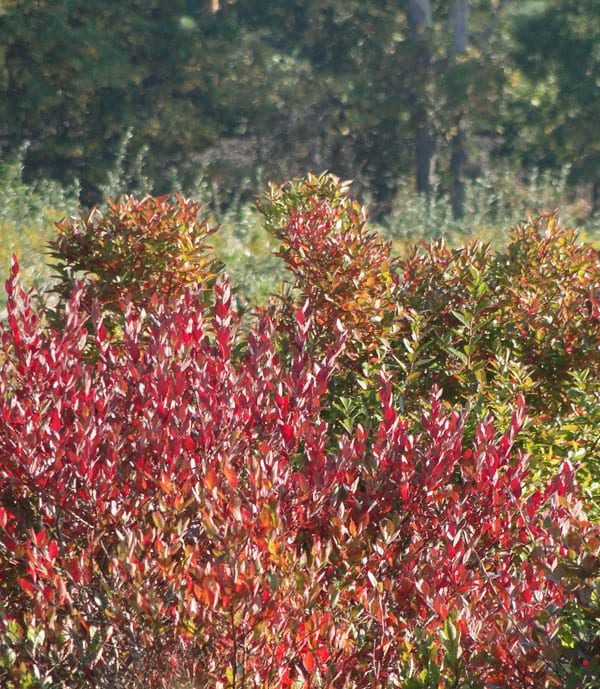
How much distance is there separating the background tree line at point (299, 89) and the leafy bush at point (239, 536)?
1671 cm

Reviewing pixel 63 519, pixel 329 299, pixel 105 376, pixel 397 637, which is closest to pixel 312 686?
pixel 397 637

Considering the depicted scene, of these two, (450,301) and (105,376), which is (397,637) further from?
(450,301)

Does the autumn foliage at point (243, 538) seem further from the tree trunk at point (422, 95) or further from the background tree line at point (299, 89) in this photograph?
the tree trunk at point (422, 95)

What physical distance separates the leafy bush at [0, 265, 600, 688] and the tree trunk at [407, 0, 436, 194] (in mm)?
20087

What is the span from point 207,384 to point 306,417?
31 centimetres

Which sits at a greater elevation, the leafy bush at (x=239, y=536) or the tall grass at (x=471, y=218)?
Result: the leafy bush at (x=239, y=536)

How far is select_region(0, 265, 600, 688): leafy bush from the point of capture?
77.4 inches

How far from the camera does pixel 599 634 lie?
1.80m

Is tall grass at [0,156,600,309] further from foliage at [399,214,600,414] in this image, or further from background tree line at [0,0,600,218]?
background tree line at [0,0,600,218]

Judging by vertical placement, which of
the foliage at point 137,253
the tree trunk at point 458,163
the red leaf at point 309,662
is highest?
the foliage at point 137,253

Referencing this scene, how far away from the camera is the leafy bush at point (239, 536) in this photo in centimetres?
197

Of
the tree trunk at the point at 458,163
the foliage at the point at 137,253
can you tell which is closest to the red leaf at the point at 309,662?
the foliage at the point at 137,253

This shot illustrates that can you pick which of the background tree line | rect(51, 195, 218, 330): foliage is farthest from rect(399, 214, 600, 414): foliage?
the background tree line

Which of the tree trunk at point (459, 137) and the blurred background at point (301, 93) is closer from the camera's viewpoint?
the blurred background at point (301, 93)
